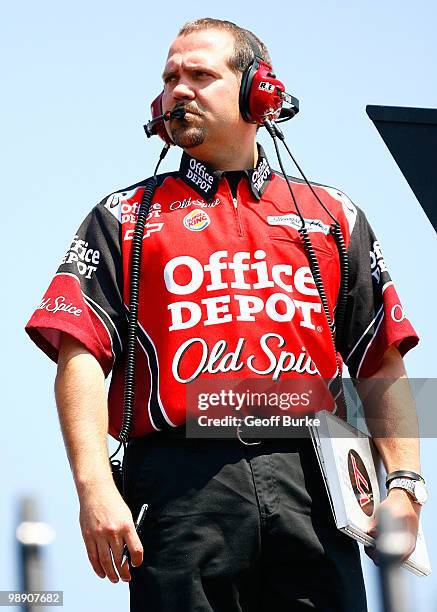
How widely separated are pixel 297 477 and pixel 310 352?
15.6 inches

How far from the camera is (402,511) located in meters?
4.14

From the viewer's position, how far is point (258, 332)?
4188 millimetres

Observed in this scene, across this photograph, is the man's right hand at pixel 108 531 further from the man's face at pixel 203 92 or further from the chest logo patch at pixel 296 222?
the man's face at pixel 203 92

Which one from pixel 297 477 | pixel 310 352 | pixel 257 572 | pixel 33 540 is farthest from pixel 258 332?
pixel 33 540

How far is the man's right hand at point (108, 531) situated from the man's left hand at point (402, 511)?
2.36ft

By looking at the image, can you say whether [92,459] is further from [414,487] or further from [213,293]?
[414,487]

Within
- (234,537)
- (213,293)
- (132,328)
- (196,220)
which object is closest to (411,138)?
(213,293)

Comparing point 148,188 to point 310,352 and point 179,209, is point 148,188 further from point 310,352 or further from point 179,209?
point 310,352

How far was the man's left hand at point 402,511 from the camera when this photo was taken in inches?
161

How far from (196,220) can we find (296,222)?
33 cm

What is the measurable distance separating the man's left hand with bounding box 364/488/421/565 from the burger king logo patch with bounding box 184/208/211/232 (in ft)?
3.36

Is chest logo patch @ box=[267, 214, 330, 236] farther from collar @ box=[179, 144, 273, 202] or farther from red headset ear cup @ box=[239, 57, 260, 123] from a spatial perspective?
red headset ear cup @ box=[239, 57, 260, 123]

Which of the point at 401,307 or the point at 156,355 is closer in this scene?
the point at 156,355

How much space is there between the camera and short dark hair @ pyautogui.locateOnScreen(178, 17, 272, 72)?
4.68 meters
